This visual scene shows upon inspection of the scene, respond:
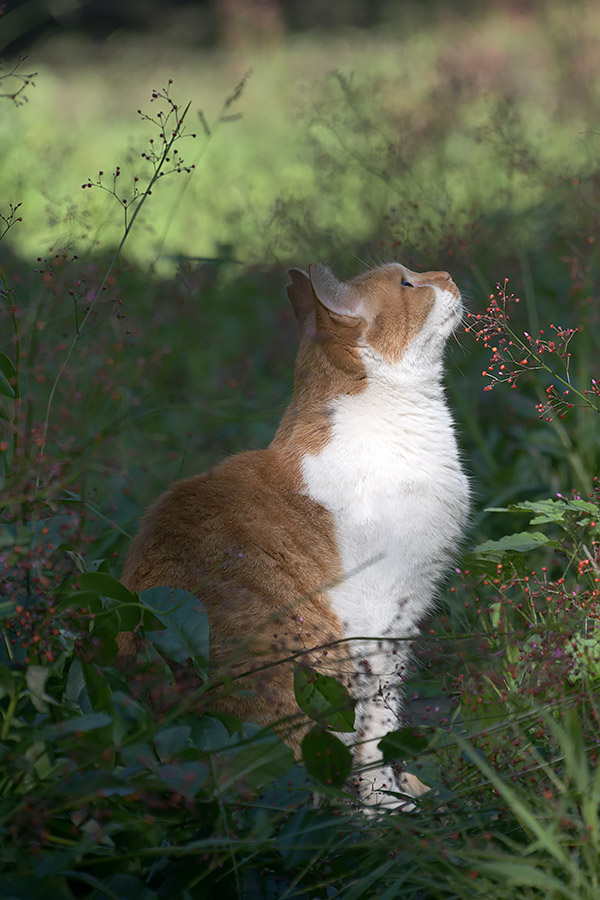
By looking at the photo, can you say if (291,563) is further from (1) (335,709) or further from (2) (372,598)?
(1) (335,709)

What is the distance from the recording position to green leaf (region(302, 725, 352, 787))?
4.70 feet

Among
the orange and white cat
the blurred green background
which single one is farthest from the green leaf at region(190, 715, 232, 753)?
the blurred green background

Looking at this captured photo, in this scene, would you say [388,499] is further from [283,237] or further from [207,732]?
[283,237]

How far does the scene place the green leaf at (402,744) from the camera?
1.46m

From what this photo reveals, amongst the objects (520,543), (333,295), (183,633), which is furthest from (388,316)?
(183,633)

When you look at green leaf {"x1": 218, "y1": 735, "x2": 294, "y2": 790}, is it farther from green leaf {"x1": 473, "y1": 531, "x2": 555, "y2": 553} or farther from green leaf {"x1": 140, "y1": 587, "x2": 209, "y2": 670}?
green leaf {"x1": 473, "y1": 531, "x2": 555, "y2": 553}

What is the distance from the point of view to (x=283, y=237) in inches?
142

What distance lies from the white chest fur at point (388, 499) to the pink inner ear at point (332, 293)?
0.72ft

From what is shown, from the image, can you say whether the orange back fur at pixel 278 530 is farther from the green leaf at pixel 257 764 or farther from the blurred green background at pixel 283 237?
the green leaf at pixel 257 764

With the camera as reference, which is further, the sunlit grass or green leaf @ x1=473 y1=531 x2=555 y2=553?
the sunlit grass

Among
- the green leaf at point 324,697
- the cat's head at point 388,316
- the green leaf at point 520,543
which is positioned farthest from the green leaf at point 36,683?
the cat's head at point 388,316

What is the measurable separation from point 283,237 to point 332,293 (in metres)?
1.13

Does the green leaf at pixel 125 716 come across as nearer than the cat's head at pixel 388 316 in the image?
Yes

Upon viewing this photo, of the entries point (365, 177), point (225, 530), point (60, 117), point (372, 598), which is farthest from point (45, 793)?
point (60, 117)
